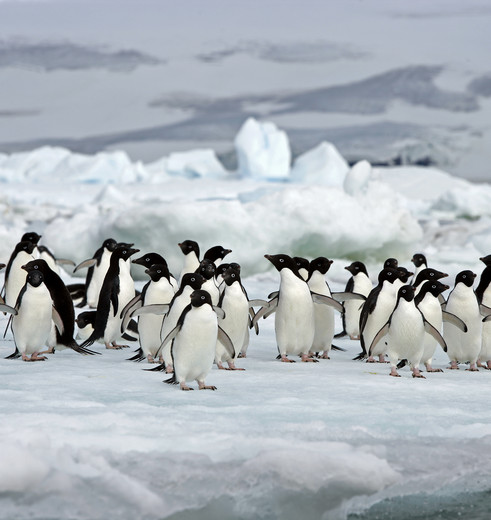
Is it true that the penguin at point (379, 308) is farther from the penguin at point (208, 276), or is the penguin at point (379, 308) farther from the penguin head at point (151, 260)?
the penguin head at point (151, 260)

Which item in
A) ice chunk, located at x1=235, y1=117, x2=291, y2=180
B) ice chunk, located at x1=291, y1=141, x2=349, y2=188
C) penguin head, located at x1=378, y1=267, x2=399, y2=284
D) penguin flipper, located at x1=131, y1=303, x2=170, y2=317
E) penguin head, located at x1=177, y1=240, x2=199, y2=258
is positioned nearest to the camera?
penguin flipper, located at x1=131, y1=303, x2=170, y2=317

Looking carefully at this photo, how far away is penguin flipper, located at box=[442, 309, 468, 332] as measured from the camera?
428 cm

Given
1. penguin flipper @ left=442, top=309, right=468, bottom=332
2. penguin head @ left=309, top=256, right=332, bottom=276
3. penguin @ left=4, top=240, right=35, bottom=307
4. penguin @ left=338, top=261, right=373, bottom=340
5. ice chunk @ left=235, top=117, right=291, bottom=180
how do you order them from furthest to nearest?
ice chunk @ left=235, top=117, right=291, bottom=180 → penguin @ left=338, top=261, right=373, bottom=340 → penguin @ left=4, top=240, right=35, bottom=307 → penguin head @ left=309, top=256, right=332, bottom=276 → penguin flipper @ left=442, top=309, right=468, bottom=332

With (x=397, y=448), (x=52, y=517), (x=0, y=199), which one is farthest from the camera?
(x=0, y=199)

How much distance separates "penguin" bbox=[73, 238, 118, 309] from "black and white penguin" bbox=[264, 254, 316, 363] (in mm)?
2416

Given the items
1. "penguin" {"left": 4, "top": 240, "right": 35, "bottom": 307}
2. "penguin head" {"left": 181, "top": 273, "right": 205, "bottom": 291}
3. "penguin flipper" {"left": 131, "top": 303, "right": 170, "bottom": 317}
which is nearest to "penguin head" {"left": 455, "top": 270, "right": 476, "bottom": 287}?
"penguin head" {"left": 181, "top": 273, "right": 205, "bottom": 291}

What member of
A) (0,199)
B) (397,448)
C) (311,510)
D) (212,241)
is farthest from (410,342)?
(0,199)

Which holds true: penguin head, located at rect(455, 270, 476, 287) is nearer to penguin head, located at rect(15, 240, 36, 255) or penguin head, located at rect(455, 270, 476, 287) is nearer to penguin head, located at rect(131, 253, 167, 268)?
penguin head, located at rect(131, 253, 167, 268)

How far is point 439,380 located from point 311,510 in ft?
5.53

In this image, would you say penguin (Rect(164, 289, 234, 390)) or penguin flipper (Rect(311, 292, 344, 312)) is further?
penguin flipper (Rect(311, 292, 344, 312))

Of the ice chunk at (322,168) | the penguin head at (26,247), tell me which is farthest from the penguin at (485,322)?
the ice chunk at (322,168)

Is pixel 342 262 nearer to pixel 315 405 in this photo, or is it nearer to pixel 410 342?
pixel 410 342

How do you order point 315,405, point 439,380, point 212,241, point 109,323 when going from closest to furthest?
1. point 315,405
2. point 439,380
3. point 109,323
4. point 212,241

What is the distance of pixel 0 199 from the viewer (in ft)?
77.1
